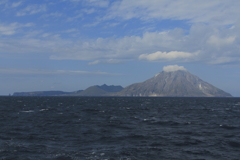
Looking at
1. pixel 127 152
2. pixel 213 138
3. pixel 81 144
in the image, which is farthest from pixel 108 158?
pixel 213 138

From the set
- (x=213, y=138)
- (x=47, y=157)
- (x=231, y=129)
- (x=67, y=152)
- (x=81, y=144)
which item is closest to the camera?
(x=47, y=157)

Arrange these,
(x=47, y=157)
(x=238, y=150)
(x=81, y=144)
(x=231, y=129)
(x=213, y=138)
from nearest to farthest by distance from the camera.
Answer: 1. (x=47, y=157)
2. (x=238, y=150)
3. (x=81, y=144)
4. (x=213, y=138)
5. (x=231, y=129)

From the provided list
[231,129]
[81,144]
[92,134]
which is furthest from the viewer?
[231,129]

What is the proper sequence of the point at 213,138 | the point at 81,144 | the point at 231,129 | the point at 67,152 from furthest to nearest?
the point at 231,129
the point at 213,138
the point at 81,144
the point at 67,152

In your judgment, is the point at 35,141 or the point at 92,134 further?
the point at 92,134

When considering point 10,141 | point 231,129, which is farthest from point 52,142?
point 231,129

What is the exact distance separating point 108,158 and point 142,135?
49.2ft

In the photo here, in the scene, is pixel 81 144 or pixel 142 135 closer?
pixel 81 144

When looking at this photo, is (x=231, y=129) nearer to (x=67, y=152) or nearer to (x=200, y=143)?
(x=200, y=143)

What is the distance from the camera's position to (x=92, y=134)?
1682 inches

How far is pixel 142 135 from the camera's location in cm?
4197

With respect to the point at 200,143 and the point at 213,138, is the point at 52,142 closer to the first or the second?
the point at 200,143

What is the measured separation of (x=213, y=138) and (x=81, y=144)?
2194 cm

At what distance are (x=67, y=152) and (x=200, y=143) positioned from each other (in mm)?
19804
